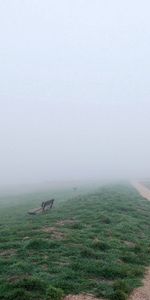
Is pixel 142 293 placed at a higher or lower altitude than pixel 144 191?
lower

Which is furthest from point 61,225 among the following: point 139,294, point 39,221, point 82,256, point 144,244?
point 139,294

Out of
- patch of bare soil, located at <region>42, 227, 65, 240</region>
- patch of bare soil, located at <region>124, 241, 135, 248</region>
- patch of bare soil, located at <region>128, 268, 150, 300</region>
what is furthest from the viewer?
patch of bare soil, located at <region>42, 227, 65, 240</region>

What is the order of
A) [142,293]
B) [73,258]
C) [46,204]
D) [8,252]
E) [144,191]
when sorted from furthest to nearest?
[144,191] → [46,204] → [8,252] → [73,258] → [142,293]

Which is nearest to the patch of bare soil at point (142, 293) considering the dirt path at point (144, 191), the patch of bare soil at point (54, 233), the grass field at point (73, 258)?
the grass field at point (73, 258)

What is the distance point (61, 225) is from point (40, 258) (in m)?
8.19

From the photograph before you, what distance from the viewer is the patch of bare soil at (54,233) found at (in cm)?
2075

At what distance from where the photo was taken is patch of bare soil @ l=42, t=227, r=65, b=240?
2075 cm

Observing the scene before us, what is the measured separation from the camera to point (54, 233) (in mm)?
21797

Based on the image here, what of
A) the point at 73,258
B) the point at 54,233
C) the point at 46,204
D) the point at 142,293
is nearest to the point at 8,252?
the point at 73,258

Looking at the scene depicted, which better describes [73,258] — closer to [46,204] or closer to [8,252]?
[8,252]

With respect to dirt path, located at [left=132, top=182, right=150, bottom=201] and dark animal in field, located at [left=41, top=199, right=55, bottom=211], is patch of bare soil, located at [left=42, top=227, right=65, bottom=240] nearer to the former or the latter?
dark animal in field, located at [left=41, top=199, right=55, bottom=211]

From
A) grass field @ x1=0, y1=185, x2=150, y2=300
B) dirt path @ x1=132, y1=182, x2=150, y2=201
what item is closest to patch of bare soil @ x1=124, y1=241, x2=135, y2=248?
grass field @ x1=0, y1=185, x2=150, y2=300

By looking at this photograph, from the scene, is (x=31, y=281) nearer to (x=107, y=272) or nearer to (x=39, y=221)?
(x=107, y=272)

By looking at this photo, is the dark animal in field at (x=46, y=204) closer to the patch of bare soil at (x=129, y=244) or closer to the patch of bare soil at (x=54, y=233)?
the patch of bare soil at (x=54, y=233)
